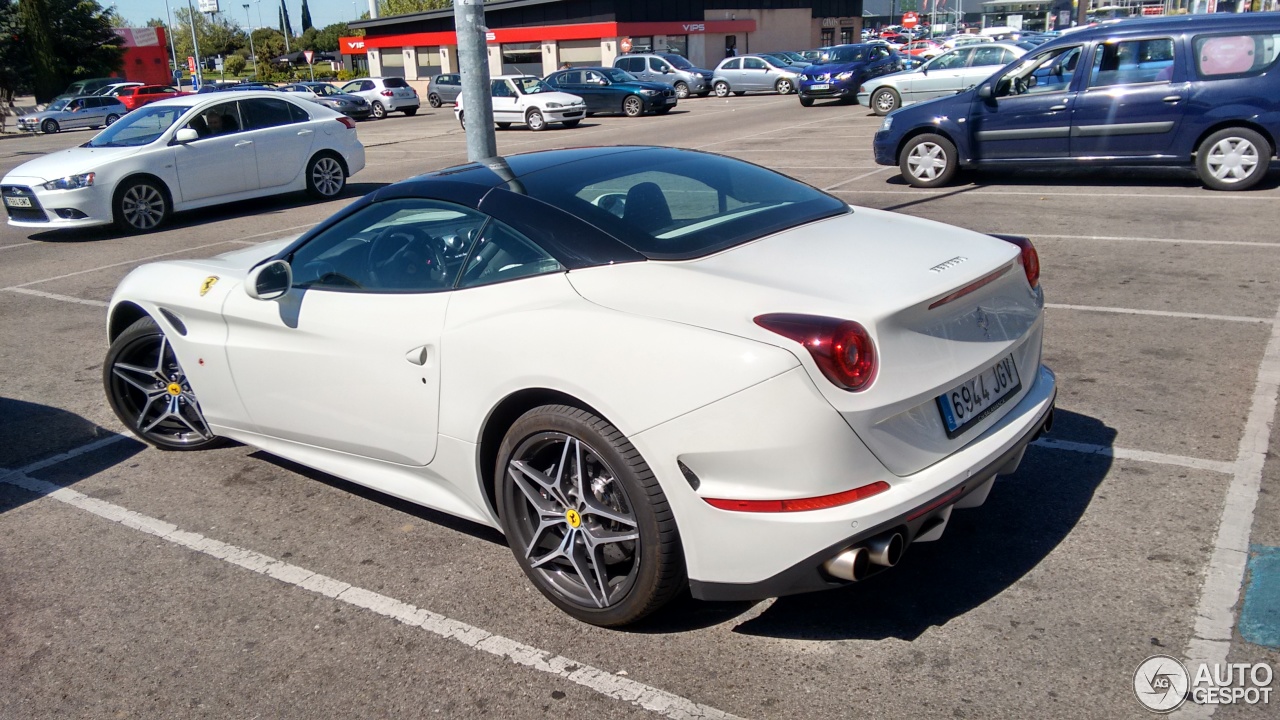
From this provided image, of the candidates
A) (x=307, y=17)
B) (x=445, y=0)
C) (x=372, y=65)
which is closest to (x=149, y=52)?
(x=372, y=65)

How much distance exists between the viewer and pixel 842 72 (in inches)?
1149

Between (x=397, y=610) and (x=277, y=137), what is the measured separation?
11533 millimetres

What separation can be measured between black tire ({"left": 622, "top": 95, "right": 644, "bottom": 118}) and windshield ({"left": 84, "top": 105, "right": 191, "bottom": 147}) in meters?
19.0

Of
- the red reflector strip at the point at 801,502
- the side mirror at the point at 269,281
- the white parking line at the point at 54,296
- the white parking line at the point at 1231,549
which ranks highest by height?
the side mirror at the point at 269,281

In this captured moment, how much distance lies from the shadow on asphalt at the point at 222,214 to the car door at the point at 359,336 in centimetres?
825

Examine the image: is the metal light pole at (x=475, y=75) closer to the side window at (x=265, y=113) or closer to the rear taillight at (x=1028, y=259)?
the rear taillight at (x=1028, y=259)

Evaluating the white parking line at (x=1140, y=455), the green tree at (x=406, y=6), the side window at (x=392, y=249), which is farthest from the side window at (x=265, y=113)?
the green tree at (x=406, y=6)

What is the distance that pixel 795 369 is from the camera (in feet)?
9.34

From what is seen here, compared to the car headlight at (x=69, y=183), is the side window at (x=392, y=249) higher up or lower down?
higher up

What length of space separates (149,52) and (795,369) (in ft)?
240

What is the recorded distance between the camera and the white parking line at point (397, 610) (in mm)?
3004

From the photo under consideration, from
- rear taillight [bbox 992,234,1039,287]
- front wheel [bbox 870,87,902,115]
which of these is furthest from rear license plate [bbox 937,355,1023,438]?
front wheel [bbox 870,87,902,115]

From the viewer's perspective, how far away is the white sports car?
2.89 metres

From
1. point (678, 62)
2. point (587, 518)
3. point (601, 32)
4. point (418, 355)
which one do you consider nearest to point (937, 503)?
point (587, 518)
